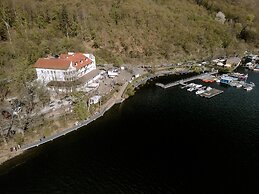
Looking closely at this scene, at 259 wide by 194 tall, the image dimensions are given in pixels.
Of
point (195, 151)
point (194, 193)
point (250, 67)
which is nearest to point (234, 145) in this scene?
point (195, 151)

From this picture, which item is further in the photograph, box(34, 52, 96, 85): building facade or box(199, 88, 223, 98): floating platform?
box(199, 88, 223, 98): floating platform

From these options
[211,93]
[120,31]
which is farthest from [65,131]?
[120,31]

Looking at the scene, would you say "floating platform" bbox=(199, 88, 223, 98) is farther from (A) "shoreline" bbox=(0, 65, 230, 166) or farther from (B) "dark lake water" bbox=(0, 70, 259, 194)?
(A) "shoreline" bbox=(0, 65, 230, 166)

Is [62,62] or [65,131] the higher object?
[62,62]

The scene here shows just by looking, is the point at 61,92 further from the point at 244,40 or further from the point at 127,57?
the point at 244,40

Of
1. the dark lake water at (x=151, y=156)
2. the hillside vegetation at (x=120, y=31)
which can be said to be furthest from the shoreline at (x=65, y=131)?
the hillside vegetation at (x=120, y=31)

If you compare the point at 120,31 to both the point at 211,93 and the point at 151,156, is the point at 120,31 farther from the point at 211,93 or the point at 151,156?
the point at 151,156

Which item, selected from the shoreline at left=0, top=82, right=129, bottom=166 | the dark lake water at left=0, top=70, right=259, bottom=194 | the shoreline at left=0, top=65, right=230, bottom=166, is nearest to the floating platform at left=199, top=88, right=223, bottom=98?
the dark lake water at left=0, top=70, right=259, bottom=194

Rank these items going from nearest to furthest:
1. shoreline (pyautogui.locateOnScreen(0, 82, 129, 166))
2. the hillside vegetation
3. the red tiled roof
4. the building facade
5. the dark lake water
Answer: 1. the dark lake water
2. shoreline (pyautogui.locateOnScreen(0, 82, 129, 166))
3. the building facade
4. the red tiled roof
5. the hillside vegetation
